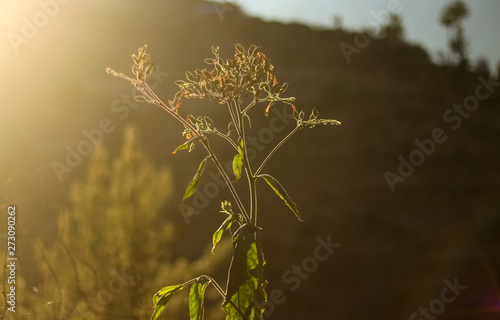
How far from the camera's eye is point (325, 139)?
26.2 metres

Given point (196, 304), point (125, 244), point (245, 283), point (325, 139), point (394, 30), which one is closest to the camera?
point (245, 283)

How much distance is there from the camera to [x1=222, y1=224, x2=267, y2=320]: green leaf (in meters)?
1.23

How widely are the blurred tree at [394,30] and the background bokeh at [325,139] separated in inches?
36.6

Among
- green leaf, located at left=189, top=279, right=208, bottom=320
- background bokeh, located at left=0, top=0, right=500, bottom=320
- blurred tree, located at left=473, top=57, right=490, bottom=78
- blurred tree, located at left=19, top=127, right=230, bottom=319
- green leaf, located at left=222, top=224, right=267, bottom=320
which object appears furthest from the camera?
blurred tree, located at left=473, top=57, right=490, bottom=78

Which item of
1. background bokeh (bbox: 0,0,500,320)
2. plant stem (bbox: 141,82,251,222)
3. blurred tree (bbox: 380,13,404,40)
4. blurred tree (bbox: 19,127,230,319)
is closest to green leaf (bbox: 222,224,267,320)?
plant stem (bbox: 141,82,251,222)

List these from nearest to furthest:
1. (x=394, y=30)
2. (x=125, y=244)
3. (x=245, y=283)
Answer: (x=245, y=283), (x=125, y=244), (x=394, y=30)

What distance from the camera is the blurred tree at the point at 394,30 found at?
38562 millimetres

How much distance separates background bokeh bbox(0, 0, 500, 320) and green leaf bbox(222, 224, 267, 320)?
1003 cm

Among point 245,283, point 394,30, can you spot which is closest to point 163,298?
point 245,283

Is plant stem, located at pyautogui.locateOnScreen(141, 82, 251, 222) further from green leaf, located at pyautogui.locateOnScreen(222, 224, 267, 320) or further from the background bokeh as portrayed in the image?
the background bokeh

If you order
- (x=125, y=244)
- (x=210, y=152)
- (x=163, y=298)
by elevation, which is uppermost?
(x=210, y=152)

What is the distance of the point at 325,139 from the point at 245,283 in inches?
999

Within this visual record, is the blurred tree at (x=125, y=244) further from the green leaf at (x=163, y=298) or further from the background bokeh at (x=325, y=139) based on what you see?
the background bokeh at (x=325, y=139)

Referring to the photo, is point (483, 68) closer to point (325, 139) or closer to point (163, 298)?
point (325, 139)
